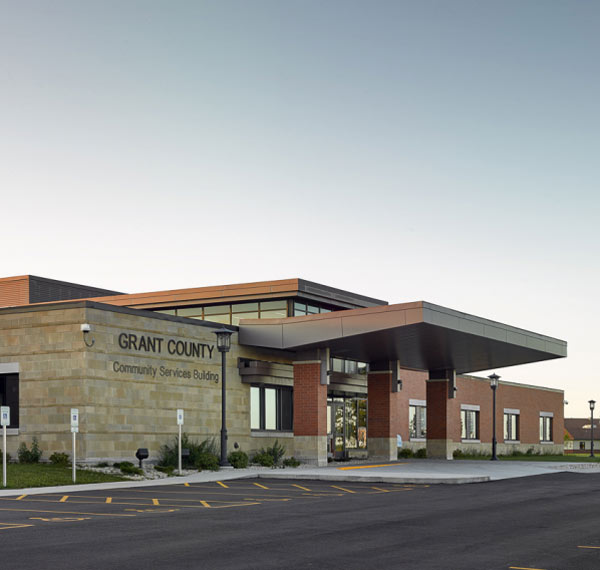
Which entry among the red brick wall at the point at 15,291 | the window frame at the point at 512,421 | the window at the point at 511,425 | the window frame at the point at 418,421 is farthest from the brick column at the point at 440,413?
the red brick wall at the point at 15,291

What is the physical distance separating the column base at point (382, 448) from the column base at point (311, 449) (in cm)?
642

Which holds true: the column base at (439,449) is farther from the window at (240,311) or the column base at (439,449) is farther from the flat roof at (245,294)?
the window at (240,311)

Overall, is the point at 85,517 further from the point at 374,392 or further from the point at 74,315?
the point at 374,392

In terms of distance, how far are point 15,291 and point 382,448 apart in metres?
22.6

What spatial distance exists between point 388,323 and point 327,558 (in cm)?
2079

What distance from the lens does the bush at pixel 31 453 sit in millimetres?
29516

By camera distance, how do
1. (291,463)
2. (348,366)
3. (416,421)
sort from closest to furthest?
(291,463) → (348,366) → (416,421)

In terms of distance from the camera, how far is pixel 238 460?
33312mm

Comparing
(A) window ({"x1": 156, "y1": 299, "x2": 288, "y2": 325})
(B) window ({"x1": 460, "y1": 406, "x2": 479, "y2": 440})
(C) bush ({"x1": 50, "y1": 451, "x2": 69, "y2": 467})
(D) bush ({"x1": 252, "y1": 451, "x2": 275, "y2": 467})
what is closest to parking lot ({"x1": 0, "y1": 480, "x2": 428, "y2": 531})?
(C) bush ({"x1": 50, "y1": 451, "x2": 69, "y2": 467})

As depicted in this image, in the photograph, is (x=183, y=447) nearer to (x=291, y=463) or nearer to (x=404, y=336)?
(x=291, y=463)

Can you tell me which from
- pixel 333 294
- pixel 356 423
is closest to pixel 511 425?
pixel 356 423

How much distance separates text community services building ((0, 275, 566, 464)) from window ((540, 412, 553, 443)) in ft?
73.4

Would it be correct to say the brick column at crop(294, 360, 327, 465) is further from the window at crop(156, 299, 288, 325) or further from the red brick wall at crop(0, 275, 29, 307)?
the red brick wall at crop(0, 275, 29, 307)

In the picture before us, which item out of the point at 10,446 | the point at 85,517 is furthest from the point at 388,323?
the point at 85,517
